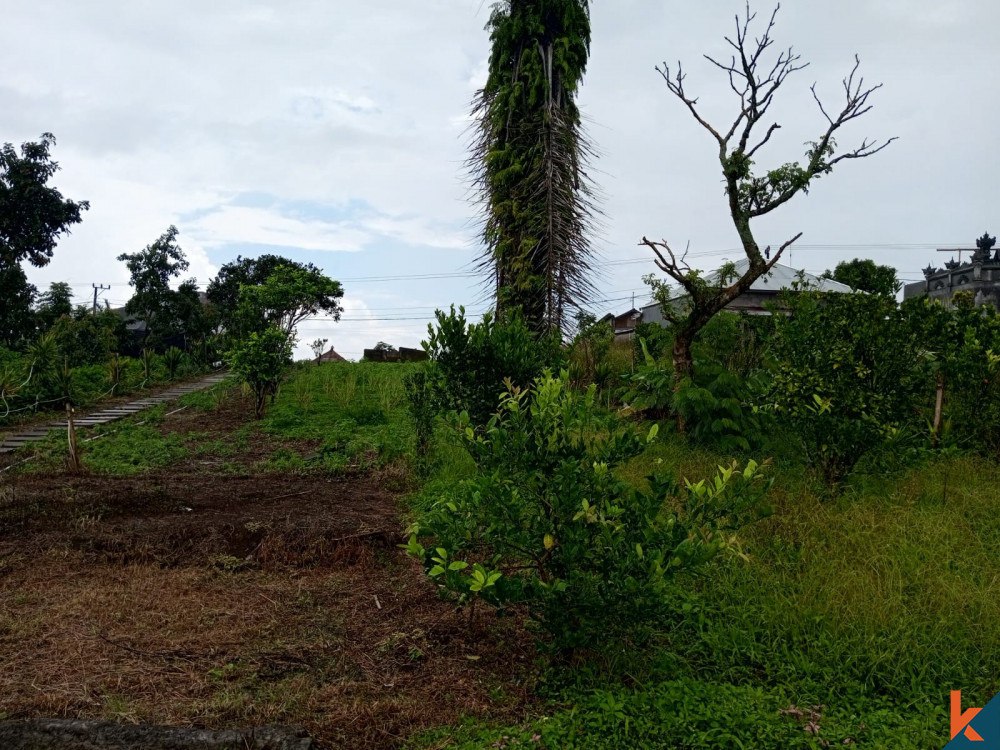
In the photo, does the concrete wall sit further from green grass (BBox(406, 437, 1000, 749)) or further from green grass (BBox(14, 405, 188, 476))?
green grass (BBox(14, 405, 188, 476))

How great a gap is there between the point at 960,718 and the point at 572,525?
173 cm

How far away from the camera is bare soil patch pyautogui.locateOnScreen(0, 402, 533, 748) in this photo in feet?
9.60

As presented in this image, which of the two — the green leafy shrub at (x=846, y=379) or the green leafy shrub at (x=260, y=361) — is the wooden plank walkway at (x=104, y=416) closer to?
the green leafy shrub at (x=260, y=361)

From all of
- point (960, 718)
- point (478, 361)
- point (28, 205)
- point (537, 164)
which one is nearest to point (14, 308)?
point (28, 205)

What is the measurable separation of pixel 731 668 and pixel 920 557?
1.80m

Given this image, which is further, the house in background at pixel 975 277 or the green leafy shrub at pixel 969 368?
the house in background at pixel 975 277

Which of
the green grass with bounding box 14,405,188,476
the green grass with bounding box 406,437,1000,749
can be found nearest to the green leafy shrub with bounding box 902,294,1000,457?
the green grass with bounding box 406,437,1000,749

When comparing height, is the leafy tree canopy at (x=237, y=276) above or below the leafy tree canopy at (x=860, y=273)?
above

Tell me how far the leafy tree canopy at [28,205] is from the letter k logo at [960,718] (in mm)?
22002

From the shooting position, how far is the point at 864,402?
5410 millimetres

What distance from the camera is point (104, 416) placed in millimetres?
12531

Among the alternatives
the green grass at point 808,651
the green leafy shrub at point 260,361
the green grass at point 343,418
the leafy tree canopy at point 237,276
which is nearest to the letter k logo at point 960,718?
the green grass at point 808,651

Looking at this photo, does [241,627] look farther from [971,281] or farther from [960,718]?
[971,281]

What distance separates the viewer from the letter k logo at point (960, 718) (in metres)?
2.79
